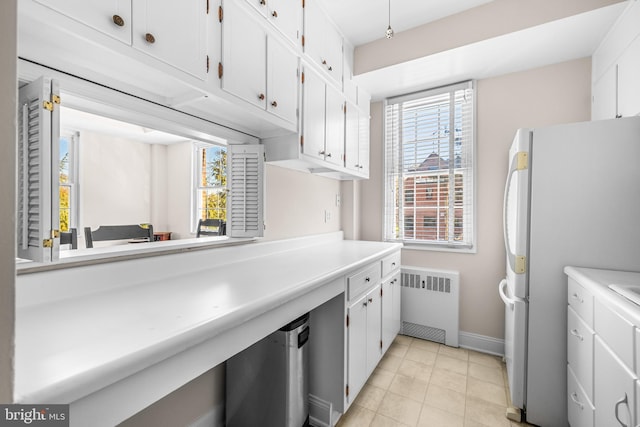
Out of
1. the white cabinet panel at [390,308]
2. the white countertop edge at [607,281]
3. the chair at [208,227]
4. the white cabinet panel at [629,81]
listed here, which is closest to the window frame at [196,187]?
the chair at [208,227]

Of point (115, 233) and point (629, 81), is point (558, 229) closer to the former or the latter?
point (629, 81)

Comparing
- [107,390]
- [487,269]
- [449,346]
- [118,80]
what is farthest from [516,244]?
[118,80]

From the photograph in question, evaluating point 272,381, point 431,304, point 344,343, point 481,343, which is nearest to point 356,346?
point 344,343

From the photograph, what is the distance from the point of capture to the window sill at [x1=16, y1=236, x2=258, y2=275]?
0.94 metres

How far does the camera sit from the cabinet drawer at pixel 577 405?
1.27 metres

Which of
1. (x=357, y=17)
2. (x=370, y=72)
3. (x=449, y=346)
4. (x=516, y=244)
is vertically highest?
(x=357, y=17)

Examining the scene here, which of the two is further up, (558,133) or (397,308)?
(558,133)

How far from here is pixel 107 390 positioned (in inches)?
23.5

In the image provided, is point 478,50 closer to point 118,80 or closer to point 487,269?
point 487,269

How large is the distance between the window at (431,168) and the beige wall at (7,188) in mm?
2887

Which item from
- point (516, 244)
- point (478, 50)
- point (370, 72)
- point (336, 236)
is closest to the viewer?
point (516, 244)

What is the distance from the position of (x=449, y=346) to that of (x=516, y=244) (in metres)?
1.40

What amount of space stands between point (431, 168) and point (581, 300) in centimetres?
172

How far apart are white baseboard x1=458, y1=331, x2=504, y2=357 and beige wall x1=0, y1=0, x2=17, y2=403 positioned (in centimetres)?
300
